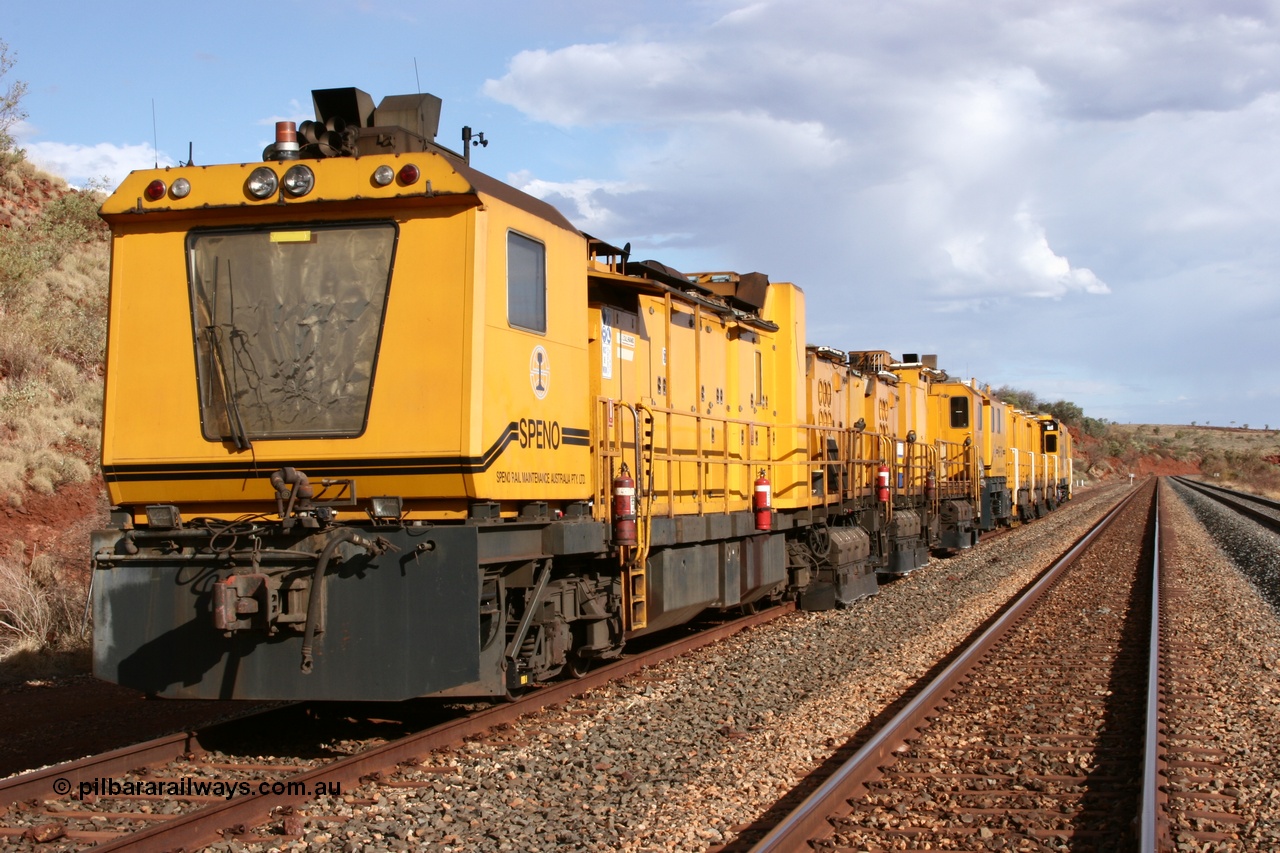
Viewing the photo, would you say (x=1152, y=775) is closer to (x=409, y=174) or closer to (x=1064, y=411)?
(x=409, y=174)

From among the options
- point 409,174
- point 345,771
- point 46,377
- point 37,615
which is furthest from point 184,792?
point 46,377

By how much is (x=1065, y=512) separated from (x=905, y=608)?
32.8 meters

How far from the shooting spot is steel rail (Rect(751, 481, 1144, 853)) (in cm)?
527

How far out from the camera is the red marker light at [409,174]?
6922 millimetres

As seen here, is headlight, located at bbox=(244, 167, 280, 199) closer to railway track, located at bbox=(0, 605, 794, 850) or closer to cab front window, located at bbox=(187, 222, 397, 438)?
cab front window, located at bbox=(187, 222, 397, 438)

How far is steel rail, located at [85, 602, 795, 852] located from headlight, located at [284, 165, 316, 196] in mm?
3299

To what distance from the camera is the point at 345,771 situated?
6258mm

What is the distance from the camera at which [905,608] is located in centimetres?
1470

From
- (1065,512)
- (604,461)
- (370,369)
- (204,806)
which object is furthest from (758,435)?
(1065,512)

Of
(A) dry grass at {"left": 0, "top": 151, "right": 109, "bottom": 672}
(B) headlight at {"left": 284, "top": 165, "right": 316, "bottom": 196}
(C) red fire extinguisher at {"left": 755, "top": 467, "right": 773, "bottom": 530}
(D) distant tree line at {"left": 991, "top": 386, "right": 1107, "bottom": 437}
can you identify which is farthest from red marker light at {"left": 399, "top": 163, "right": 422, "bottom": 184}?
(D) distant tree line at {"left": 991, "top": 386, "right": 1107, "bottom": 437}

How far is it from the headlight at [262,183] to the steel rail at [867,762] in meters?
4.65

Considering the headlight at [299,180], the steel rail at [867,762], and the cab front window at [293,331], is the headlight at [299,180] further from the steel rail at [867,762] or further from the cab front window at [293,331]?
the steel rail at [867,762]

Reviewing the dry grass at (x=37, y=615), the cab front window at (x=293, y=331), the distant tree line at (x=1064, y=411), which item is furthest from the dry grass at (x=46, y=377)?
the distant tree line at (x=1064, y=411)

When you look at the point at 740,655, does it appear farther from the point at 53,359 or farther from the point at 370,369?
the point at 53,359
